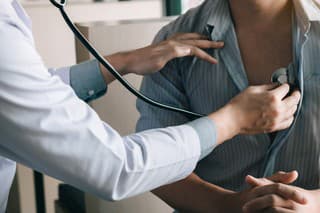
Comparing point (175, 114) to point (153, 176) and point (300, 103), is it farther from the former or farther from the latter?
point (153, 176)

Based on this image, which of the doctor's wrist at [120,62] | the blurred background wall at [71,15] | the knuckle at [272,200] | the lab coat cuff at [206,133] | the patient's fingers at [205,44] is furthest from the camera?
the blurred background wall at [71,15]

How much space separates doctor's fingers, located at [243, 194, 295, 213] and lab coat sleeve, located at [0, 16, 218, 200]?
0.24 metres

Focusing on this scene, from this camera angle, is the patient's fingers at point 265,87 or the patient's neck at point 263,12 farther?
the patient's neck at point 263,12

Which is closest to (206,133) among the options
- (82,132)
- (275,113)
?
(275,113)

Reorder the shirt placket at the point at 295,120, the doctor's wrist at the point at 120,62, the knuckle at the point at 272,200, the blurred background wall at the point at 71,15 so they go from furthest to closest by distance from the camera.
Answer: the blurred background wall at the point at 71,15, the doctor's wrist at the point at 120,62, the shirt placket at the point at 295,120, the knuckle at the point at 272,200

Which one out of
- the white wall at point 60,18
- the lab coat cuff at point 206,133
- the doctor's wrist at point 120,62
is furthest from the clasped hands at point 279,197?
the white wall at point 60,18

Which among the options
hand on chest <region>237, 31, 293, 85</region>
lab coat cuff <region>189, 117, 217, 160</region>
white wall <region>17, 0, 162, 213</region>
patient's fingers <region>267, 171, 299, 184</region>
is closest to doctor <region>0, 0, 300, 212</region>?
lab coat cuff <region>189, 117, 217, 160</region>

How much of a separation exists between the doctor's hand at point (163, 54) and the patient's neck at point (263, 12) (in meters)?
0.09

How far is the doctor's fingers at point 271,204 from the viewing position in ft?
3.92

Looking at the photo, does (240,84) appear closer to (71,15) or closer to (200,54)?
(200,54)

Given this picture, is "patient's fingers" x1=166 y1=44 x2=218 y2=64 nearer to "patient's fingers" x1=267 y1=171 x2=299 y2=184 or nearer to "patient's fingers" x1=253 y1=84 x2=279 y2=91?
"patient's fingers" x1=253 y1=84 x2=279 y2=91

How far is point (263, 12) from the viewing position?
4.56 ft

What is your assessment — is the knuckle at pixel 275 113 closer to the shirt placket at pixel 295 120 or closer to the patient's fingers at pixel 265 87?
the patient's fingers at pixel 265 87

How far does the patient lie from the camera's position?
1.32 meters
